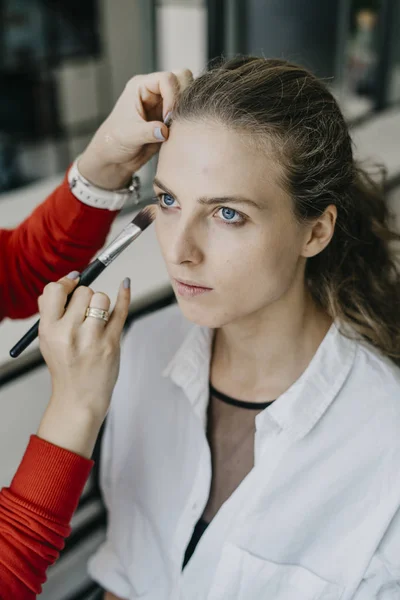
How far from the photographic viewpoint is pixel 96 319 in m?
0.81

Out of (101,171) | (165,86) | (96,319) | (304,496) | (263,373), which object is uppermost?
(165,86)

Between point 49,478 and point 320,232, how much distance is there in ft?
1.78

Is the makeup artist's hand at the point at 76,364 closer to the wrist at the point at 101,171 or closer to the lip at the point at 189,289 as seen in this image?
the lip at the point at 189,289

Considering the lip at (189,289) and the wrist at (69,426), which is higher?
the lip at (189,289)

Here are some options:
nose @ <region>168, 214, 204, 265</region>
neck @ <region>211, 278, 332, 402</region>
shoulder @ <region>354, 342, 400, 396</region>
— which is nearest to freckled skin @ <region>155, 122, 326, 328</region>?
nose @ <region>168, 214, 204, 265</region>

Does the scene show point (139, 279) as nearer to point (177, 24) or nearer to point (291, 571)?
point (291, 571)

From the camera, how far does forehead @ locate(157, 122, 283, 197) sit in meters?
0.86

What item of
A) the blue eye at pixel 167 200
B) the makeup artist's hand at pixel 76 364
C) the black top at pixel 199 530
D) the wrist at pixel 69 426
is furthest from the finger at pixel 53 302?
the black top at pixel 199 530

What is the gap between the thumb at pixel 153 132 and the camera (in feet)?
3.03

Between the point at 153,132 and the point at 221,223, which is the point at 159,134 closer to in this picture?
the point at 153,132

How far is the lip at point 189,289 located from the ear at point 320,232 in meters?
0.18

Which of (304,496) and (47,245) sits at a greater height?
(47,245)

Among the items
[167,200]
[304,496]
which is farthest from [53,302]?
[304,496]

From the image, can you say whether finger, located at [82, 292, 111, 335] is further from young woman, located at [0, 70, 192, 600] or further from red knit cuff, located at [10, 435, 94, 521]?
red knit cuff, located at [10, 435, 94, 521]
